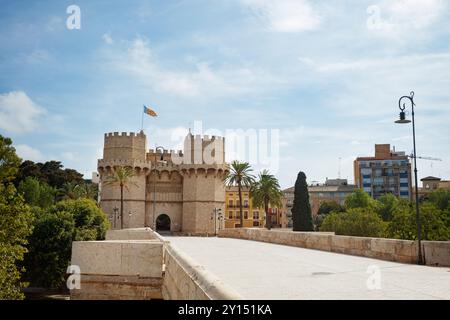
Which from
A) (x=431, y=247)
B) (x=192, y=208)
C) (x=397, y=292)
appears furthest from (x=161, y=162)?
(x=397, y=292)

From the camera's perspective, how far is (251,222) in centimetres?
8738

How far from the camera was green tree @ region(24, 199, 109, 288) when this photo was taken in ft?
108

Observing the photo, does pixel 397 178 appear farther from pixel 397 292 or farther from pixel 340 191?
pixel 397 292

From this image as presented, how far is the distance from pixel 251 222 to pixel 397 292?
3151 inches

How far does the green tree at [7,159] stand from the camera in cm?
2550

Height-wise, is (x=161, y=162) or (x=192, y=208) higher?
(x=161, y=162)

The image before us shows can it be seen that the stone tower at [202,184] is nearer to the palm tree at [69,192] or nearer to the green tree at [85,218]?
the green tree at [85,218]

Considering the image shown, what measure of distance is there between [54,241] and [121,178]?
14.5 m

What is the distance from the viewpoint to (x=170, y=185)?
5553 centimetres

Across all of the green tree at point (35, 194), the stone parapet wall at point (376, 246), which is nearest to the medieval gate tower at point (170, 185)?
the green tree at point (35, 194)

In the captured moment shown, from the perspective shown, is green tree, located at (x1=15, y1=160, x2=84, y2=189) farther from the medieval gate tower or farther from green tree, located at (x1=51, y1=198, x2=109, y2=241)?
green tree, located at (x1=51, y1=198, x2=109, y2=241)

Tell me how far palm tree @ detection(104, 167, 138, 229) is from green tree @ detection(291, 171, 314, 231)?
57.4 ft

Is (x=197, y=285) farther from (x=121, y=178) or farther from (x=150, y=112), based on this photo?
(x=150, y=112)
